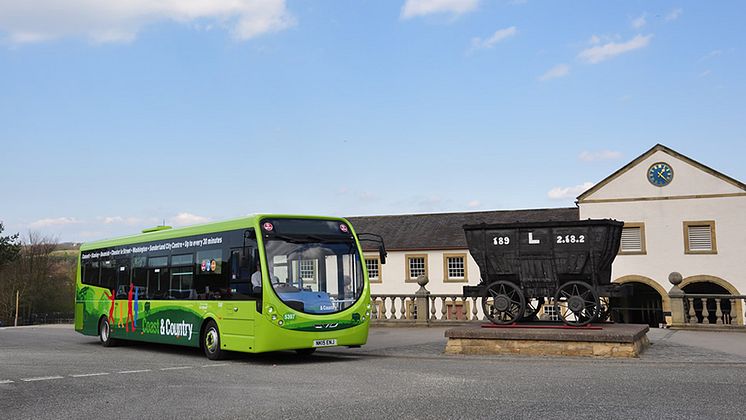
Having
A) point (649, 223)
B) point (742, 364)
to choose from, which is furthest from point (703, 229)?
point (742, 364)

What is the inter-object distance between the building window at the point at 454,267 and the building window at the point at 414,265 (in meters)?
1.42

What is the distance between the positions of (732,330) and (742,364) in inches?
321

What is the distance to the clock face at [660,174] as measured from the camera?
40406 millimetres

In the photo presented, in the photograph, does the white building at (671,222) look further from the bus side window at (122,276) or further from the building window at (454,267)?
the bus side window at (122,276)

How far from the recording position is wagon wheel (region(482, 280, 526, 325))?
15148 millimetres

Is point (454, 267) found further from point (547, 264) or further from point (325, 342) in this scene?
point (325, 342)

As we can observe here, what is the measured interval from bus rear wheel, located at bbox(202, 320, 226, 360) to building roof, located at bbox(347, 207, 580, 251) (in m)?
32.4

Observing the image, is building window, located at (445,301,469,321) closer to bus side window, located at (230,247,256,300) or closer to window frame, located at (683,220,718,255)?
bus side window, located at (230,247,256,300)

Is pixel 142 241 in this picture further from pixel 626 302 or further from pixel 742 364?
pixel 626 302

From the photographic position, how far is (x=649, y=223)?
40.5 metres

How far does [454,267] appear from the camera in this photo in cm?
4659

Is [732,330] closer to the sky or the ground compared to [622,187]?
closer to the ground

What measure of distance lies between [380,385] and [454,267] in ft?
121

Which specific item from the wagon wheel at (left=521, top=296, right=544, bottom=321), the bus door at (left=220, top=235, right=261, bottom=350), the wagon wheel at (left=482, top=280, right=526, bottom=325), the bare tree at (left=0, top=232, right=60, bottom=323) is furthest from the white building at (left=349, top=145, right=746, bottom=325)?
the bare tree at (left=0, top=232, right=60, bottom=323)
